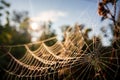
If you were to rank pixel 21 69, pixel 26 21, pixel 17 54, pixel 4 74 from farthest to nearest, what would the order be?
pixel 26 21
pixel 17 54
pixel 4 74
pixel 21 69

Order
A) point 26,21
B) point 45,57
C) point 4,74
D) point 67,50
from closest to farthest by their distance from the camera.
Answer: point 67,50, point 45,57, point 4,74, point 26,21

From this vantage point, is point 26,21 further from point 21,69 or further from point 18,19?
point 21,69

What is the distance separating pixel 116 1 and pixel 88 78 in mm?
2911

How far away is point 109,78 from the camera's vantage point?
7.70m

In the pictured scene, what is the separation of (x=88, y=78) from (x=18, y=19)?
142ft

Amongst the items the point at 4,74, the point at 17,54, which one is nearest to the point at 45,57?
the point at 4,74

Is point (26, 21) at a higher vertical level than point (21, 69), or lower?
higher

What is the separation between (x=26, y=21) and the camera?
132ft

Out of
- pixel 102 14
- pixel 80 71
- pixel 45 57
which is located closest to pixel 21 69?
pixel 45 57

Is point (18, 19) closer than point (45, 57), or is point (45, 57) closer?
point (45, 57)

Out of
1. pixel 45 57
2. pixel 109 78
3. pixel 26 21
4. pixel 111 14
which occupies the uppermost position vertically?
pixel 26 21

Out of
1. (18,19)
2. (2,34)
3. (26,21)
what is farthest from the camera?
(18,19)

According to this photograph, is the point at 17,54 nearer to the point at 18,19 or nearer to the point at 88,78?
the point at 88,78

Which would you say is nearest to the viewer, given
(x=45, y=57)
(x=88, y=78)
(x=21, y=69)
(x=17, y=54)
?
(x=88, y=78)
